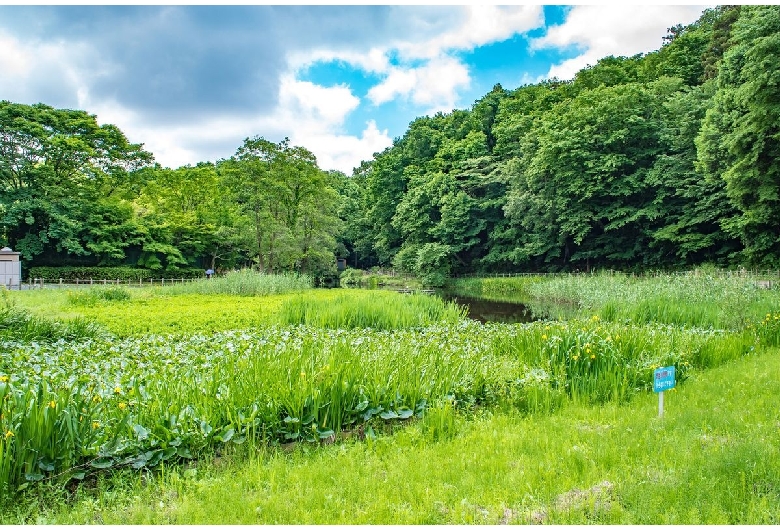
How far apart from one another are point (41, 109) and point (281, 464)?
42193 mm

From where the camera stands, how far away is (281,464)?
12.4 ft

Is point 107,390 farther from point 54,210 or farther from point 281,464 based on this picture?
point 54,210

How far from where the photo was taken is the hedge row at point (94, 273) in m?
33.5

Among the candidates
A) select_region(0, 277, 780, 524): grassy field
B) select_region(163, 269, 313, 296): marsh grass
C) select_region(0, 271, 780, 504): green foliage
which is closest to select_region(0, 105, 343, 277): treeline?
select_region(163, 269, 313, 296): marsh grass

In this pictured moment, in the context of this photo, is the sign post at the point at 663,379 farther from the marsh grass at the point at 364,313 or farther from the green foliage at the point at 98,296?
the green foliage at the point at 98,296

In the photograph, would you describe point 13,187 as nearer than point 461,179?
Yes

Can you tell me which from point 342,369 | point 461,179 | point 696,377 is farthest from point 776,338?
point 461,179

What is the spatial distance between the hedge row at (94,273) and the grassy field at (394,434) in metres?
32.5

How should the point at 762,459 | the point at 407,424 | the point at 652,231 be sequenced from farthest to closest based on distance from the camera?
the point at 652,231
the point at 407,424
the point at 762,459

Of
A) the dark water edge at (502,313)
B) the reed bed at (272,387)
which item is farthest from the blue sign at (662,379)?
the dark water edge at (502,313)

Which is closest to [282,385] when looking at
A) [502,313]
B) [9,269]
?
[502,313]

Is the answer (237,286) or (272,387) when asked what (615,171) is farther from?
(272,387)

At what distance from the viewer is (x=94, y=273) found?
3528 cm

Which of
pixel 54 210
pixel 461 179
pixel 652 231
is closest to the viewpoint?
pixel 652 231
